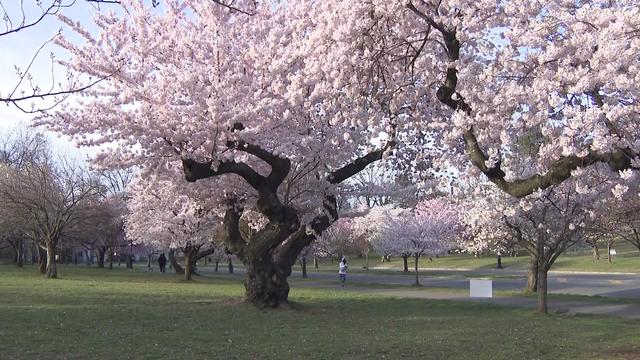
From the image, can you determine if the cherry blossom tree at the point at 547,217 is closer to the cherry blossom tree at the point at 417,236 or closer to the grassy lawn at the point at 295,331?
the grassy lawn at the point at 295,331

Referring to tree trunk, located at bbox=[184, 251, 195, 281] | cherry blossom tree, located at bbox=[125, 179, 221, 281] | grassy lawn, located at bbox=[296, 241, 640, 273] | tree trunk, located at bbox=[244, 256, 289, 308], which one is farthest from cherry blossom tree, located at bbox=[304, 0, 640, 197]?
grassy lawn, located at bbox=[296, 241, 640, 273]

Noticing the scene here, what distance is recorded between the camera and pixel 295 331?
13.5 metres

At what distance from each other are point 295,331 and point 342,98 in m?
4.98

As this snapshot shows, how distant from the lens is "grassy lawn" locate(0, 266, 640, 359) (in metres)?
10.5

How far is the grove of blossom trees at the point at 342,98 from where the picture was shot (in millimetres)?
8742

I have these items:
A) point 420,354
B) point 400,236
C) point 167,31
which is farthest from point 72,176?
point 420,354

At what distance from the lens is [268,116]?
1516 cm

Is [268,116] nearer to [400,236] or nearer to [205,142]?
[205,142]

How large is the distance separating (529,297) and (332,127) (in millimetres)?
13036

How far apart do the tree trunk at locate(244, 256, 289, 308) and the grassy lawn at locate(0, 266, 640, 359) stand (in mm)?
426

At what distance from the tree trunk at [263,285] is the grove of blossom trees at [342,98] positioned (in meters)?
0.04

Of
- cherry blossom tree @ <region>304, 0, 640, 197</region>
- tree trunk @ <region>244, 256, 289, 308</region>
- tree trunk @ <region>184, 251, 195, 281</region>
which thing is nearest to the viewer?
cherry blossom tree @ <region>304, 0, 640, 197</region>

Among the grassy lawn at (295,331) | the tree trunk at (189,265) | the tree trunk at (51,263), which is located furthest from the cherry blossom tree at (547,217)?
the tree trunk at (51,263)

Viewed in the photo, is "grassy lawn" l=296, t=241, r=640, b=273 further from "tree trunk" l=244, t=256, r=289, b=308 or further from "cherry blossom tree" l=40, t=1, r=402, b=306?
"cherry blossom tree" l=40, t=1, r=402, b=306
